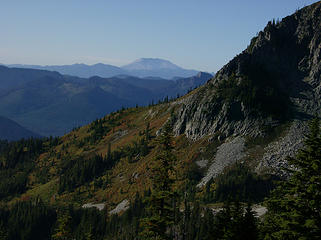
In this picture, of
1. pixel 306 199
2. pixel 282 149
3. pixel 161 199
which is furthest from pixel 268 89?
pixel 306 199

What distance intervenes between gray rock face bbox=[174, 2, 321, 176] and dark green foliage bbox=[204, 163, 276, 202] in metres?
14.4

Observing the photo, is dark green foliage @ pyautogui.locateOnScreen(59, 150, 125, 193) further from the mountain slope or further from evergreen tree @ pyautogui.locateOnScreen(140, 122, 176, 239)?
evergreen tree @ pyautogui.locateOnScreen(140, 122, 176, 239)

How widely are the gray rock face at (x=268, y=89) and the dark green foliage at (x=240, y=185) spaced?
14417 mm

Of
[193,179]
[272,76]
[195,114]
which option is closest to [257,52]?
[272,76]

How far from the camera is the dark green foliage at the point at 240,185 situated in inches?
4197

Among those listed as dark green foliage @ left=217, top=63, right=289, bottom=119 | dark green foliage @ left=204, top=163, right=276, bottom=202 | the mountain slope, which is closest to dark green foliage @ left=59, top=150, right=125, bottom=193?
the mountain slope

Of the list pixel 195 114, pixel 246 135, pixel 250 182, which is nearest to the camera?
pixel 250 182

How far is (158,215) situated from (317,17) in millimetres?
168109

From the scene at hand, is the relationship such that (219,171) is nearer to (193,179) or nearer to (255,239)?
(193,179)

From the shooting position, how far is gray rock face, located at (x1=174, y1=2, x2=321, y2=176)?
454 feet

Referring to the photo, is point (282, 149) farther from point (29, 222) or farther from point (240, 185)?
point (29, 222)

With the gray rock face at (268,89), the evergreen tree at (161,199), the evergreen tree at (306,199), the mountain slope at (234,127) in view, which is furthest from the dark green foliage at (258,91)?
the evergreen tree at (306,199)

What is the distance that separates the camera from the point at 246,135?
133875 millimetres

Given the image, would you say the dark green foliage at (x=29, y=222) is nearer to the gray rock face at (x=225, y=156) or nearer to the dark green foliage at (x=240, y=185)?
the gray rock face at (x=225, y=156)
